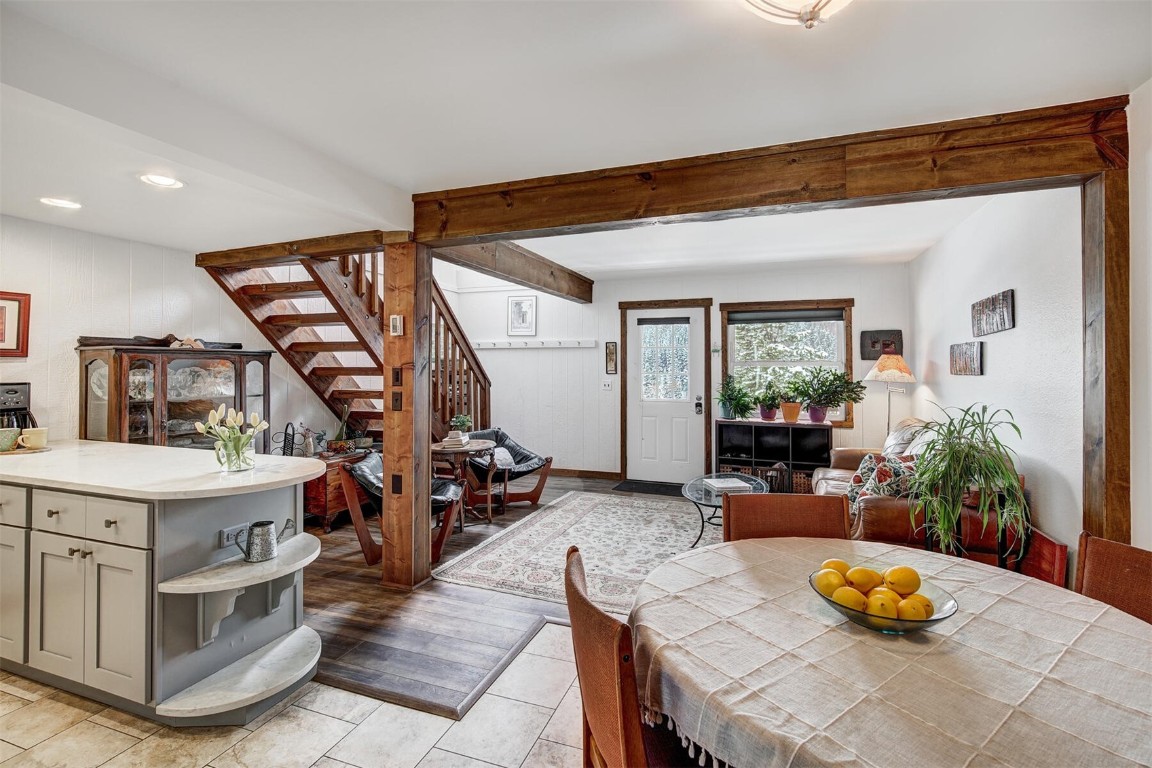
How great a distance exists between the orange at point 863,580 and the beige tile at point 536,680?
1.36 metres

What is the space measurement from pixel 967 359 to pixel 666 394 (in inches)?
119

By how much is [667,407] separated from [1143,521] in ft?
14.1

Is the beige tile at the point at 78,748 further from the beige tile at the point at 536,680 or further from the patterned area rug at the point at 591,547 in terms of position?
the patterned area rug at the point at 591,547

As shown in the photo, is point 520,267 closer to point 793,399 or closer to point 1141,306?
point 793,399

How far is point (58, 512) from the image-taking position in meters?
2.09

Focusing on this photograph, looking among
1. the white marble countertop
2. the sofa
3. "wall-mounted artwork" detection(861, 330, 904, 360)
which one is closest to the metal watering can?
the white marble countertop

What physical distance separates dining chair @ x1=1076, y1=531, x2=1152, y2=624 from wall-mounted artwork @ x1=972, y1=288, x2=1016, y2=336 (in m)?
1.84

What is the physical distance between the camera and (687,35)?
5.31 feet

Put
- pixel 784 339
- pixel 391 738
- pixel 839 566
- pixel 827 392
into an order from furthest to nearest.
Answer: pixel 784 339, pixel 827 392, pixel 391 738, pixel 839 566

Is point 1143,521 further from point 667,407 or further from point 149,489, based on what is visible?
point 667,407

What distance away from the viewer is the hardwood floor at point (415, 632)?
2.18 m

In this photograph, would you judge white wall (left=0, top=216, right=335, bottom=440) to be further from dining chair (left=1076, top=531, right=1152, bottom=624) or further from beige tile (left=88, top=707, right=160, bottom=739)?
dining chair (left=1076, top=531, right=1152, bottom=624)

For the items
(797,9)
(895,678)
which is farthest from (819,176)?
(895,678)

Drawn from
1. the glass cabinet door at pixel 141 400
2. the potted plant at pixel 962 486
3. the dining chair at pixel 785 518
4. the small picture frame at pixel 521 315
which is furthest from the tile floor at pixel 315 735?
the small picture frame at pixel 521 315
